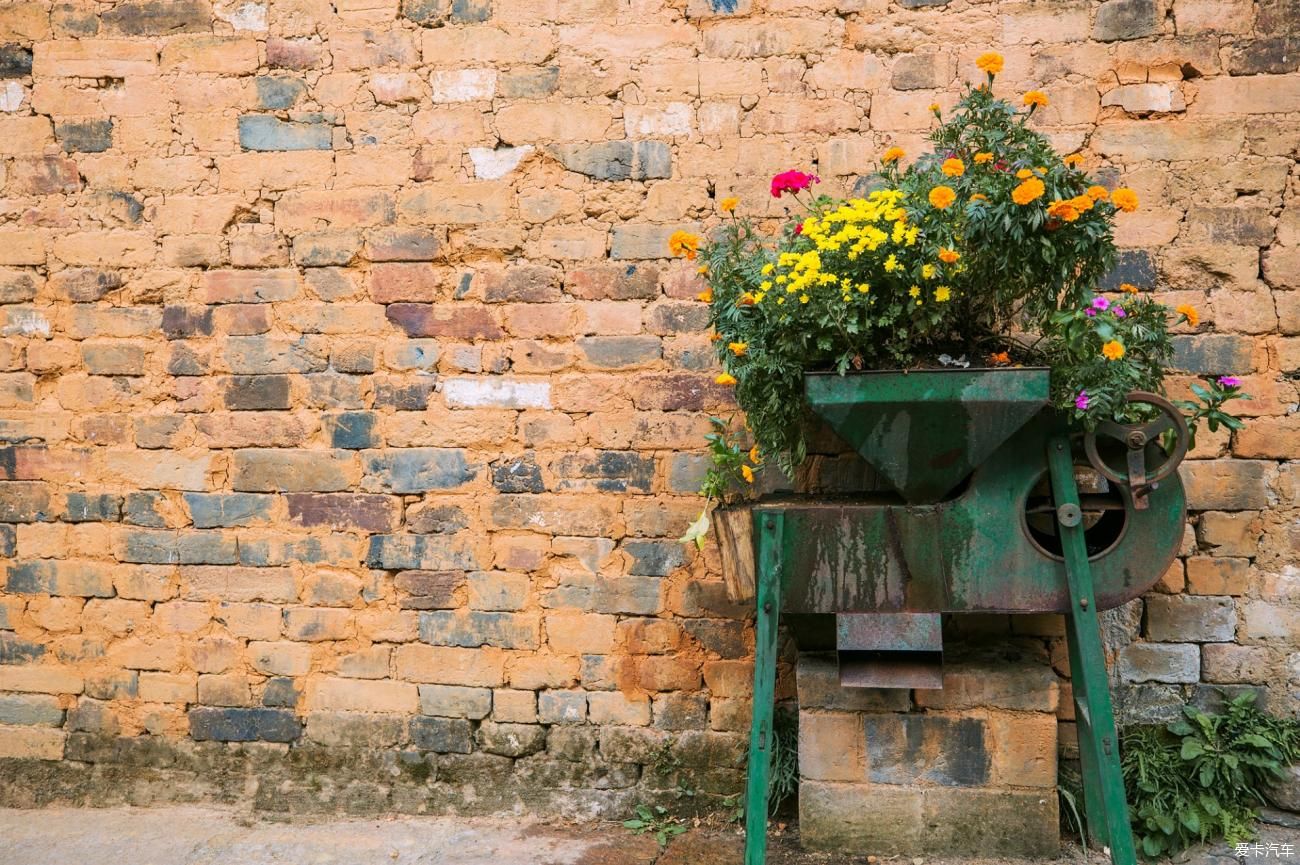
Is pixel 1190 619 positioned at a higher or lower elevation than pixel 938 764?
higher

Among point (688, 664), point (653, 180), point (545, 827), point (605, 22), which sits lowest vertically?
point (545, 827)

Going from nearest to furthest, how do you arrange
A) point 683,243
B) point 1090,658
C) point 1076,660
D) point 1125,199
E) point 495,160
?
point 1125,199
point 1090,658
point 1076,660
point 683,243
point 495,160

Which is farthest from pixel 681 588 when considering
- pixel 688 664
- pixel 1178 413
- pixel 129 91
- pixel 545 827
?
pixel 129 91

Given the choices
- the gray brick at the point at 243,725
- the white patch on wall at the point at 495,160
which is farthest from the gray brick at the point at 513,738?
the white patch on wall at the point at 495,160

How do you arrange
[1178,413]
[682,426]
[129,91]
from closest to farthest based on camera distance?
[1178,413]
[682,426]
[129,91]

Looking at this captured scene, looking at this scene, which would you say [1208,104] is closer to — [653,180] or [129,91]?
[653,180]

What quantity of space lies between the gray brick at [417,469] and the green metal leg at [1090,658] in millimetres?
2077

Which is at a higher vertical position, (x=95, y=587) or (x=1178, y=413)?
(x=1178, y=413)

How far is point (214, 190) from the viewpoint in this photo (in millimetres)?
3840

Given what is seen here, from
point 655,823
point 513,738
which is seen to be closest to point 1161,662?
point 655,823

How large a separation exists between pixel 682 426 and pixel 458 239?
1122 mm

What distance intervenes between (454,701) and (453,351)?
1.35 meters

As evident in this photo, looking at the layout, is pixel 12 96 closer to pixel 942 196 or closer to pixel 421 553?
pixel 421 553

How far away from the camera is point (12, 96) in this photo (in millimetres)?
3920
